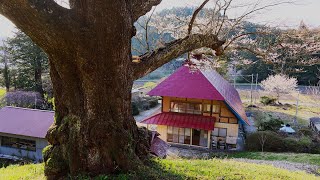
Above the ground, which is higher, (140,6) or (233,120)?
(140,6)

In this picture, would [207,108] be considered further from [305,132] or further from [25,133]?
[25,133]

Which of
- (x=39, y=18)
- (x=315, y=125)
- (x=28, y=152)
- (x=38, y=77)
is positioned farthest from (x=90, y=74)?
(x=38, y=77)

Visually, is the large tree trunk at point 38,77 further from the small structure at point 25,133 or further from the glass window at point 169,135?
the glass window at point 169,135

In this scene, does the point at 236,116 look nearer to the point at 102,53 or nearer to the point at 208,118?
the point at 208,118

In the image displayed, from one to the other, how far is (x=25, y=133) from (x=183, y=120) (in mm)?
9986

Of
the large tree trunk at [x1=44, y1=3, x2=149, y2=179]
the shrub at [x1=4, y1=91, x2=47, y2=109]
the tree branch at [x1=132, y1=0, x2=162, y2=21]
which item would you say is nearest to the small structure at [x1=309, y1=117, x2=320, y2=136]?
the tree branch at [x1=132, y1=0, x2=162, y2=21]

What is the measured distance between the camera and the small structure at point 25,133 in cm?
1744

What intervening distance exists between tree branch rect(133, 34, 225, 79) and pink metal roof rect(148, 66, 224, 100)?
1372 centimetres

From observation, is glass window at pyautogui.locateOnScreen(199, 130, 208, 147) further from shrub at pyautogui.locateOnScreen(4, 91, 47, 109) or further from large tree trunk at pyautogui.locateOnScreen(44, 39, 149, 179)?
shrub at pyautogui.locateOnScreen(4, 91, 47, 109)

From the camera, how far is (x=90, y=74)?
434 cm

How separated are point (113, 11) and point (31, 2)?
1.07 m

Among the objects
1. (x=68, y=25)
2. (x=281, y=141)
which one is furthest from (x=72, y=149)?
(x=281, y=141)

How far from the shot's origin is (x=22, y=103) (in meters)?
26.9

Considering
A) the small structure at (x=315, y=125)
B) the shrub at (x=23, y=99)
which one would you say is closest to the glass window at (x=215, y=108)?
the small structure at (x=315, y=125)
